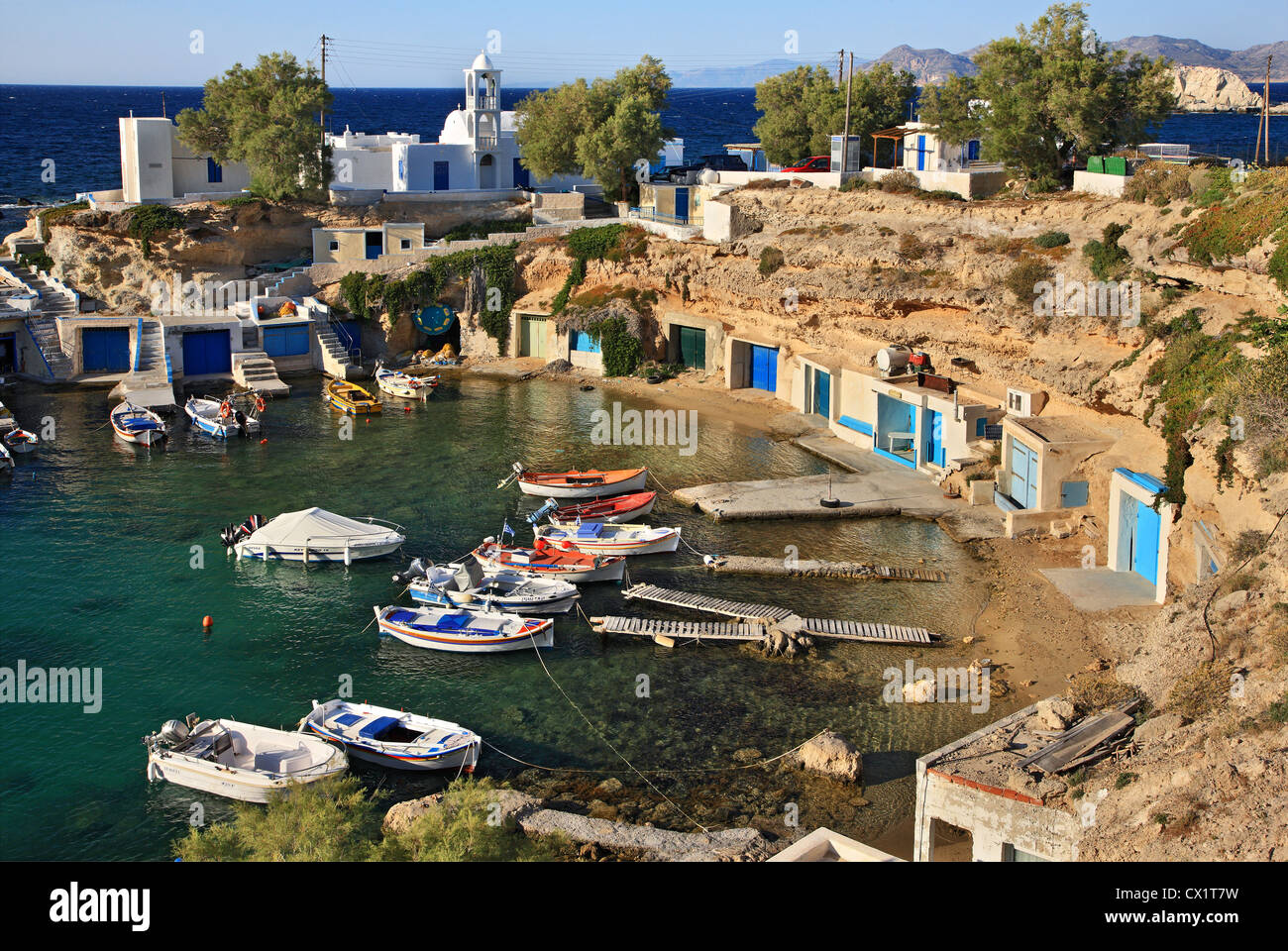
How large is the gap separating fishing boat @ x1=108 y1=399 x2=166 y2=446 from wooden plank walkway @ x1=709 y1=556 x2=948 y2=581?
2506cm

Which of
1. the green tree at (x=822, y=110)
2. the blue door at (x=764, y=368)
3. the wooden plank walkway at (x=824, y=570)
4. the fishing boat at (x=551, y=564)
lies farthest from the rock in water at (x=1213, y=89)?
the fishing boat at (x=551, y=564)

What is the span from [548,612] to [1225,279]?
72.5 feet

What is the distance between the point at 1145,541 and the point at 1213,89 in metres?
172

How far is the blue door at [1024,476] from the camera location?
3641 centimetres

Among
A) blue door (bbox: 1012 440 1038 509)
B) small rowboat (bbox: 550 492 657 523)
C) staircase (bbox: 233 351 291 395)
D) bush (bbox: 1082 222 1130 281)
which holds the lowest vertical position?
small rowboat (bbox: 550 492 657 523)

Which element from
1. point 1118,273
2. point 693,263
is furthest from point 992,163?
point 1118,273

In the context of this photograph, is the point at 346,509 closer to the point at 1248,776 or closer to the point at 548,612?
the point at 548,612

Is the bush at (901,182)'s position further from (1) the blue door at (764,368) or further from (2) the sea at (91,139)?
(2) the sea at (91,139)

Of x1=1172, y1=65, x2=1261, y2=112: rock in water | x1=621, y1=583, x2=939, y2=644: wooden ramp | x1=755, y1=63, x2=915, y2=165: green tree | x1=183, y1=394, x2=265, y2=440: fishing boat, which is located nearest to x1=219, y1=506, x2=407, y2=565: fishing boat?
x1=621, y1=583, x2=939, y2=644: wooden ramp

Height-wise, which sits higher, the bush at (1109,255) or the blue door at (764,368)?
the bush at (1109,255)

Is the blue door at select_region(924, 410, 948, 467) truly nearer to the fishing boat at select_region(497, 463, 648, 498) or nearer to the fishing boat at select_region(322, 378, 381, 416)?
the fishing boat at select_region(497, 463, 648, 498)

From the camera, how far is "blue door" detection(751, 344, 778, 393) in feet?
170

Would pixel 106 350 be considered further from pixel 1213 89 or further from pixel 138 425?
pixel 1213 89

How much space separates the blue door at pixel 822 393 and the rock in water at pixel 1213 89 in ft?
502
